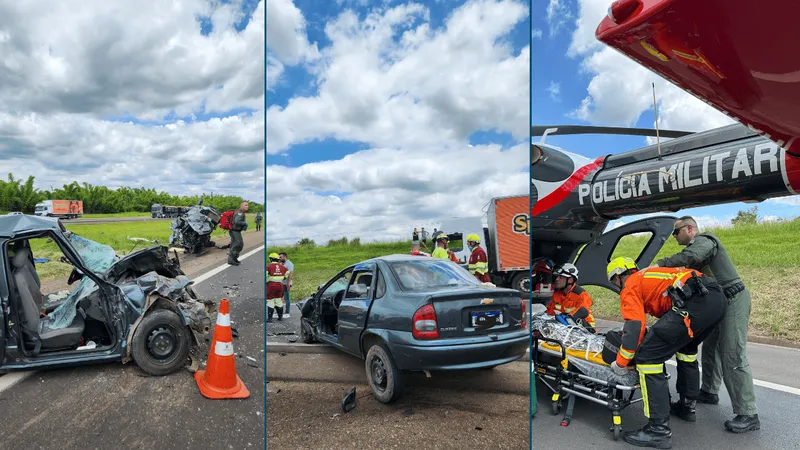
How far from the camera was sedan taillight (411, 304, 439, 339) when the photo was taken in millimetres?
1898

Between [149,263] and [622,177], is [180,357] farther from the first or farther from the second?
[622,177]

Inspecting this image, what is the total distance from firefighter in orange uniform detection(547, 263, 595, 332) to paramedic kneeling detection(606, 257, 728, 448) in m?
0.78

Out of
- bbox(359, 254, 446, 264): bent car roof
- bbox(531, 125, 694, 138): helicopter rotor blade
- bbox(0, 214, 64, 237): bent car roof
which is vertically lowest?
bbox(359, 254, 446, 264): bent car roof

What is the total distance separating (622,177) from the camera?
407 cm

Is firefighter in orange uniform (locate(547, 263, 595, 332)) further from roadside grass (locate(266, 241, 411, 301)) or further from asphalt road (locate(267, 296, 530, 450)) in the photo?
roadside grass (locate(266, 241, 411, 301))

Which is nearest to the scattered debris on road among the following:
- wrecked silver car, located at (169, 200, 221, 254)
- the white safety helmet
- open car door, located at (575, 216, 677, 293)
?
the white safety helmet

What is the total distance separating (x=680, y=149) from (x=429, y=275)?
2.76 meters

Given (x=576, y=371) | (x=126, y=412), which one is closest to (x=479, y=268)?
(x=576, y=371)

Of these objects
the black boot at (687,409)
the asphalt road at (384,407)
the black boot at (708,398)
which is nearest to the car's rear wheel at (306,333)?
the asphalt road at (384,407)

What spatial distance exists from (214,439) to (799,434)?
4.50 metres

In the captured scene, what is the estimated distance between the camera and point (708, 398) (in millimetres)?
4508

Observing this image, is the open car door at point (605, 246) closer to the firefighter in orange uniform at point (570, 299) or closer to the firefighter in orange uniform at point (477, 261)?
the firefighter in orange uniform at point (570, 299)

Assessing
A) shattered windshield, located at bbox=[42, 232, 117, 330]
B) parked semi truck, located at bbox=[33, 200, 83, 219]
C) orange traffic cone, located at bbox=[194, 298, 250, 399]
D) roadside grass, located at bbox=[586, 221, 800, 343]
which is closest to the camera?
orange traffic cone, located at bbox=[194, 298, 250, 399]

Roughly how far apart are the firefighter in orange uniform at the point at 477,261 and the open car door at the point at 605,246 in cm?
376
